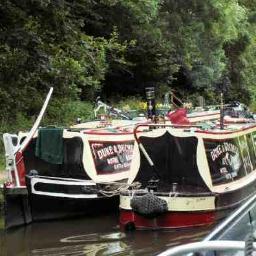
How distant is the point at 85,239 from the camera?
10.7m

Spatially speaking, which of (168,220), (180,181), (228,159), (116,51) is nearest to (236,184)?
(228,159)

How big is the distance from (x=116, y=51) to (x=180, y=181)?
40.2ft

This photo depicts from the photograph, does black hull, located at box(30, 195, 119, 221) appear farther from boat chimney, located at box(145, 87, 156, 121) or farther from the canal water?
boat chimney, located at box(145, 87, 156, 121)

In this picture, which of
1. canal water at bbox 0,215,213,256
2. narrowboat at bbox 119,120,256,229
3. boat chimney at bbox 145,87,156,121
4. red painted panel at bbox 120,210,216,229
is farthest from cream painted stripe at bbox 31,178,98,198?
boat chimney at bbox 145,87,156,121

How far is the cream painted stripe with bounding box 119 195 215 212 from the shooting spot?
10992 millimetres

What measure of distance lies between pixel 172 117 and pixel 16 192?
12.9 feet

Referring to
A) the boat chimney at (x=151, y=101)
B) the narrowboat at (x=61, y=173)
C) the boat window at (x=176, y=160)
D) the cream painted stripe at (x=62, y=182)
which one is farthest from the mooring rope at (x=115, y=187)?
the boat chimney at (x=151, y=101)

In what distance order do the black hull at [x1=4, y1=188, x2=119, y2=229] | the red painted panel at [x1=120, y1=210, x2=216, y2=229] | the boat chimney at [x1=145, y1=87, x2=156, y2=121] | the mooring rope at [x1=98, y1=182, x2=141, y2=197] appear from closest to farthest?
the red painted panel at [x1=120, y1=210, x2=216, y2=229], the black hull at [x1=4, y1=188, x2=119, y2=229], the mooring rope at [x1=98, y1=182, x2=141, y2=197], the boat chimney at [x1=145, y1=87, x2=156, y2=121]

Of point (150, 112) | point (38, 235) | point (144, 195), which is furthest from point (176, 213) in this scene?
point (150, 112)

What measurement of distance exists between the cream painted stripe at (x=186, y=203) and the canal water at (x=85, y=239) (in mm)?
383

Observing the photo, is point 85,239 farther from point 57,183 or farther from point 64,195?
point 57,183

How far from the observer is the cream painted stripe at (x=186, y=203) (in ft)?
36.1

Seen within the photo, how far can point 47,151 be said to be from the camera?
1262 cm

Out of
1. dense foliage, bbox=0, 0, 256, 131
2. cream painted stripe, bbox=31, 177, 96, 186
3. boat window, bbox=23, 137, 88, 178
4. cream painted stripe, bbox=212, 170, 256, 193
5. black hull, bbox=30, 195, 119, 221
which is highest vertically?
dense foliage, bbox=0, 0, 256, 131
